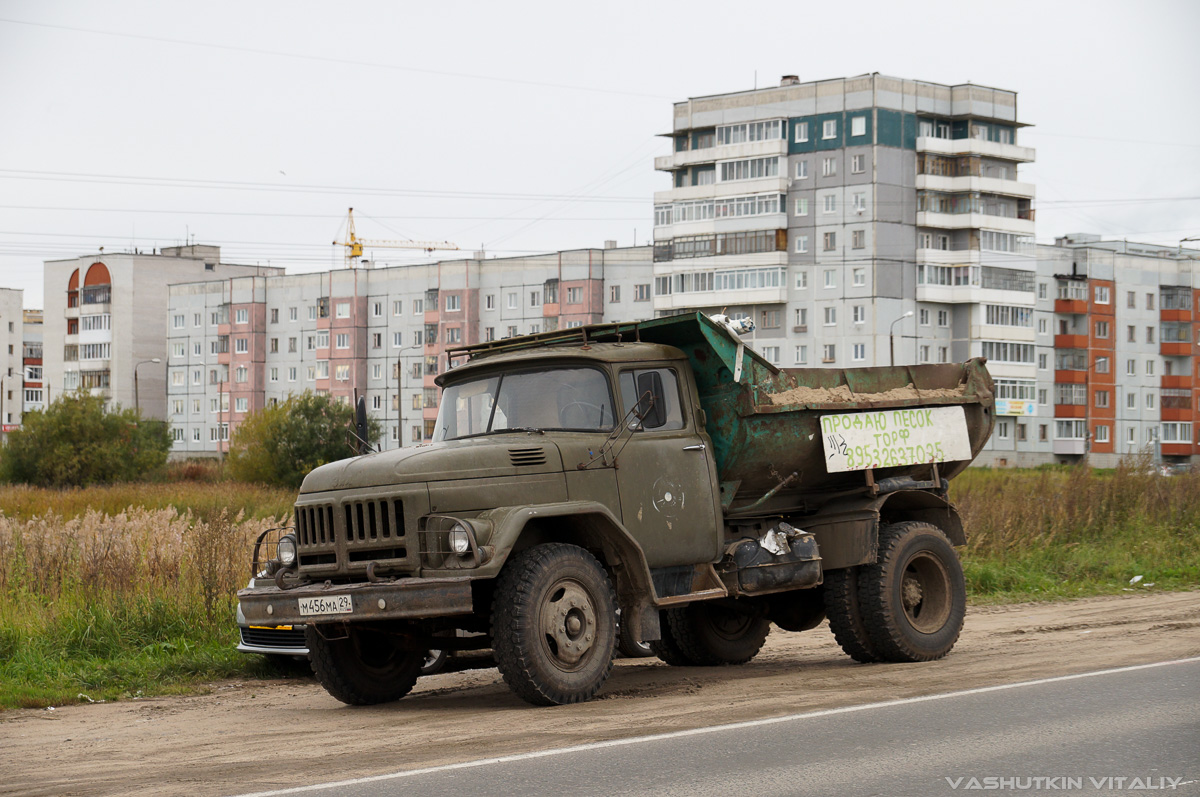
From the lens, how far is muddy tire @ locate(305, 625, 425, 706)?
996 cm

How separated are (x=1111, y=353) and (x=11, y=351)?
335 feet

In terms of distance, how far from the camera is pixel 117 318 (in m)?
116

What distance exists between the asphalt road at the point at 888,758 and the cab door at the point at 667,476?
6.73 feet

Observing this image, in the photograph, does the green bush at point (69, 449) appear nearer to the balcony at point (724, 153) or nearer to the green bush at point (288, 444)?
the green bush at point (288, 444)

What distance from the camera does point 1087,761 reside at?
22.6 ft

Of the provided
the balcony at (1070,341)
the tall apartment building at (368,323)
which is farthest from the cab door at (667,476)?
the balcony at (1070,341)

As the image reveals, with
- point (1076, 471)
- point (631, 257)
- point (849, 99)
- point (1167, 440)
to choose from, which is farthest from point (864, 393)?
point (1167, 440)

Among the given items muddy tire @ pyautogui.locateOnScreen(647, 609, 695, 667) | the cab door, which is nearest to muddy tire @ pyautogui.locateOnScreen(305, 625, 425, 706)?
the cab door

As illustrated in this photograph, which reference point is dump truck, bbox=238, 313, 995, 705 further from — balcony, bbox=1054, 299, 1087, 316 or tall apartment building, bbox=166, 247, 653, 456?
balcony, bbox=1054, 299, 1087, 316

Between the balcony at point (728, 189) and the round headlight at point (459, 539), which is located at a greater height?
the balcony at point (728, 189)

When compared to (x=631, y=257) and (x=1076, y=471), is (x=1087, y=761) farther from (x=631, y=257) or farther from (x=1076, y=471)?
(x=631, y=257)

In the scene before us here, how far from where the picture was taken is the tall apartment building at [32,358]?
461 feet

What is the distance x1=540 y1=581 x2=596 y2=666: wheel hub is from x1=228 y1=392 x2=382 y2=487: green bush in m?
60.4

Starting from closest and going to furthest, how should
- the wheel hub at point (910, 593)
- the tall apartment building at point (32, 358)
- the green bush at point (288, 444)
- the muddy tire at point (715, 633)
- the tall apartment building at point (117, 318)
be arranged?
the wheel hub at point (910, 593)
the muddy tire at point (715, 633)
the green bush at point (288, 444)
the tall apartment building at point (117, 318)
the tall apartment building at point (32, 358)
